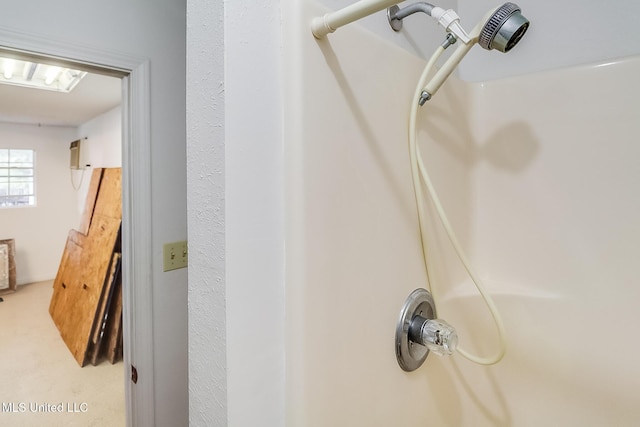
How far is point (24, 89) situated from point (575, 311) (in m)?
3.85

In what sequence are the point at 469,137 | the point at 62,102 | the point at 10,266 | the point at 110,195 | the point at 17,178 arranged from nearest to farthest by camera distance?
1. the point at 469,137
2. the point at 110,195
3. the point at 62,102
4. the point at 10,266
5. the point at 17,178

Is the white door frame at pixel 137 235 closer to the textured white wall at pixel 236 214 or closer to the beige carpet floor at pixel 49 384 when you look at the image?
the textured white wall at pixel 236 214

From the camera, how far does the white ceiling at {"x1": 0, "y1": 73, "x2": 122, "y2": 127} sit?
257cm

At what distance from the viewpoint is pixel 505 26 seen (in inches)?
23.0

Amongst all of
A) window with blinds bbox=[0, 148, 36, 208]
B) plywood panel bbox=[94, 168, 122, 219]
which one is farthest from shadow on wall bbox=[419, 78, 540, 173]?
window with blinds bbox=[0, 148, 36, 208]

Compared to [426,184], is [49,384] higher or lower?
lower

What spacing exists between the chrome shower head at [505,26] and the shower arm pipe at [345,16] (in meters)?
0.26

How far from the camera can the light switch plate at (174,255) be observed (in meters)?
1.24

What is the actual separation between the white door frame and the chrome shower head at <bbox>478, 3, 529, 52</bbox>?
110cm

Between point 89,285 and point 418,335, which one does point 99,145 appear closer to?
point 89,285

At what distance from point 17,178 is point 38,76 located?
8.37ft

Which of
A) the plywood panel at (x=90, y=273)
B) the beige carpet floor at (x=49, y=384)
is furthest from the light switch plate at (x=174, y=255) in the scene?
the plywood panel at (x=90, y=273)

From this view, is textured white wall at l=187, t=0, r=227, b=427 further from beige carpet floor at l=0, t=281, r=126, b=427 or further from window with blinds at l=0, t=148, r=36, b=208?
window with blinds at l=0, t=148, r=36, b=208

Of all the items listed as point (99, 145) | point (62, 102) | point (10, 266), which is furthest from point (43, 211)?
point (62, 102)
